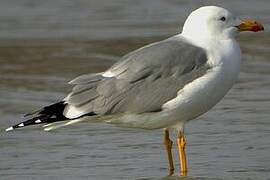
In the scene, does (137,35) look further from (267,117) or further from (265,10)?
(267,117)

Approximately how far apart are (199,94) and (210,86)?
0.31 feet

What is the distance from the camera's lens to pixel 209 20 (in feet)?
24.4

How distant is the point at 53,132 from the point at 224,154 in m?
1.53

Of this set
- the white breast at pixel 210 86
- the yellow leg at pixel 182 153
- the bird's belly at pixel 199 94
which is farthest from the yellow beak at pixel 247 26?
the yellow leg at pixel 182 153

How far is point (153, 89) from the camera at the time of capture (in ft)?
23.5

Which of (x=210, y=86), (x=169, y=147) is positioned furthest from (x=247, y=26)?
(x=169, y=147)

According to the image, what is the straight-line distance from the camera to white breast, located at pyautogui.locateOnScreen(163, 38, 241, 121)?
7.11 m

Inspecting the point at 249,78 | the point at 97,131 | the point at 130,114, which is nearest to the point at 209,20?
the point at 130,114

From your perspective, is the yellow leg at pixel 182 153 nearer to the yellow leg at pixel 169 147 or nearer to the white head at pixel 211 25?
the yellow leg at pixel 169 147

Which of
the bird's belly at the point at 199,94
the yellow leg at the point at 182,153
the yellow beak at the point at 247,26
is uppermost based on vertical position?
the yellow beak at the point at 247,26

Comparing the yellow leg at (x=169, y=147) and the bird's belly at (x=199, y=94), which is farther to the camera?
the yellow leg at (x=169, y=147)

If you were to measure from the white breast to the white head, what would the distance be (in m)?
0.13

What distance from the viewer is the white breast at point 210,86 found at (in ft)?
23.3

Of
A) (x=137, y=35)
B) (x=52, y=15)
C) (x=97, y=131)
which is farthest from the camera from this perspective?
(x=52, y=15)
